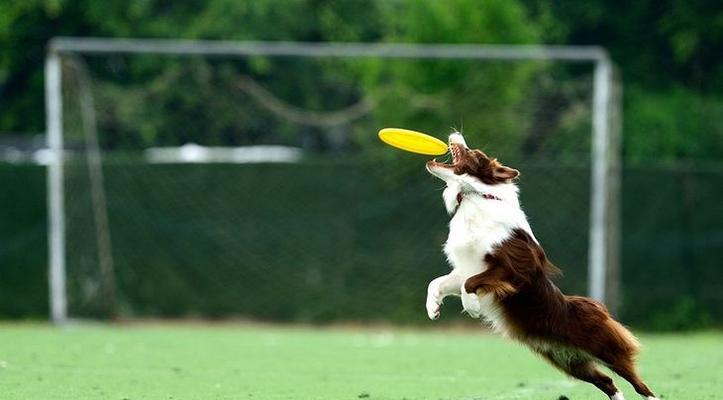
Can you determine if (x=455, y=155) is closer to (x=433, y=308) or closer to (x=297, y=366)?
(x=433, y=308)

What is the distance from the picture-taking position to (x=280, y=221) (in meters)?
19.9

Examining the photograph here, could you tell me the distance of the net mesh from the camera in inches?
768

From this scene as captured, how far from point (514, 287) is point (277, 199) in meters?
11.2

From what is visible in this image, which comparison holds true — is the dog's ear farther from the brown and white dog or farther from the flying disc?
the flying disc

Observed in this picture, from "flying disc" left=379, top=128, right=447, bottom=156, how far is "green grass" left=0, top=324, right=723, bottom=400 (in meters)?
1.89

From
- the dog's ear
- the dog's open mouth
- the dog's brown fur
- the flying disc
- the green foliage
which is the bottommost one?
the dog's brown fur

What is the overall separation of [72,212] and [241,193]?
252 cm

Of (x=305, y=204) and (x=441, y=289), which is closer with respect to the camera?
(x=441, y=289)

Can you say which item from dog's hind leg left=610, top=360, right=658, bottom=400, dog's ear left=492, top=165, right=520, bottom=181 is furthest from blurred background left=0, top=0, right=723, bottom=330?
dog's hind leg left=610, top=360, right=658, bottom=400

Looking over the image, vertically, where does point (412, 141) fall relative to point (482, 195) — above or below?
above

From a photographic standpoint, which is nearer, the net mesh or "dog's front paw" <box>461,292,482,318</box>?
"dog's front paw" <box>461,292,482,318</box>

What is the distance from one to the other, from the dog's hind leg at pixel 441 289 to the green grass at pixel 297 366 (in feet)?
2.64

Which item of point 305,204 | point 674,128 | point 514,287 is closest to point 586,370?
point 514,287

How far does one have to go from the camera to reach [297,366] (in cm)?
1288
